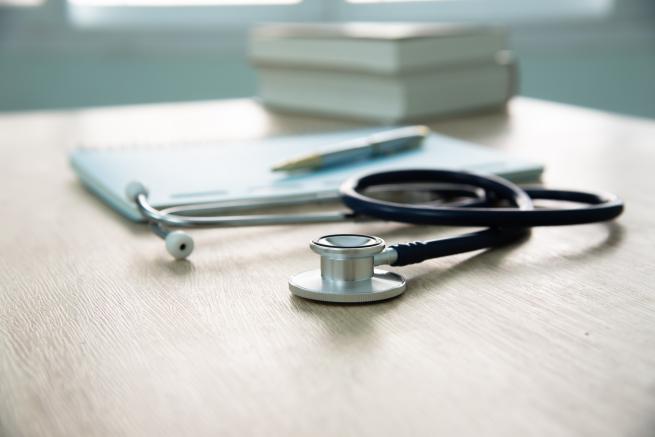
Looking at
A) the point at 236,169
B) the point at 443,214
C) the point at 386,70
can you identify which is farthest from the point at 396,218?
the point at 386,70

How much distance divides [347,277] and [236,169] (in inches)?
12.8

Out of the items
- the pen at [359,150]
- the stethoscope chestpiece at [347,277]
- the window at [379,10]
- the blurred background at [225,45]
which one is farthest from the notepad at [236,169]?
the window at [379,10]

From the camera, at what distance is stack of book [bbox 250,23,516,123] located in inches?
43.5

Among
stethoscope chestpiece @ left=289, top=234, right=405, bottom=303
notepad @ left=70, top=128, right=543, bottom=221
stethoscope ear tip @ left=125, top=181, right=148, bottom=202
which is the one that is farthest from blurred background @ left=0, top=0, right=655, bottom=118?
stethoscope chestpiece @ left=289, top=234, right=405, bottom=303

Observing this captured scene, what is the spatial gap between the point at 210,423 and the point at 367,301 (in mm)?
150

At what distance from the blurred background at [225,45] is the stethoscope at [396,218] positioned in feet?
5.66

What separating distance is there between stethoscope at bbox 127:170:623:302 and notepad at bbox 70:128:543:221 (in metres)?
0.04

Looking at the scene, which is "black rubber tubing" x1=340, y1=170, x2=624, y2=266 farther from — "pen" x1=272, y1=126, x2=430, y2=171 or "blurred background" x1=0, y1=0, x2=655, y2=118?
"blurred background" x1=0, y1=0, x2=655, y2=118

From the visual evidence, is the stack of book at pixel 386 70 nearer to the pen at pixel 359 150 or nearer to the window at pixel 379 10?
the pen at pixel 359 150

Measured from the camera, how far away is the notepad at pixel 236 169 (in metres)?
0.67

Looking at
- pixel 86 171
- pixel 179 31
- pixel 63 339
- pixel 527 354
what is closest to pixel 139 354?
pixel 63 339

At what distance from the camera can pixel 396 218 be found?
55 cm

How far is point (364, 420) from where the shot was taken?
1.02 feet

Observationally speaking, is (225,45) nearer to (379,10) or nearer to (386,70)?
(379,10)
